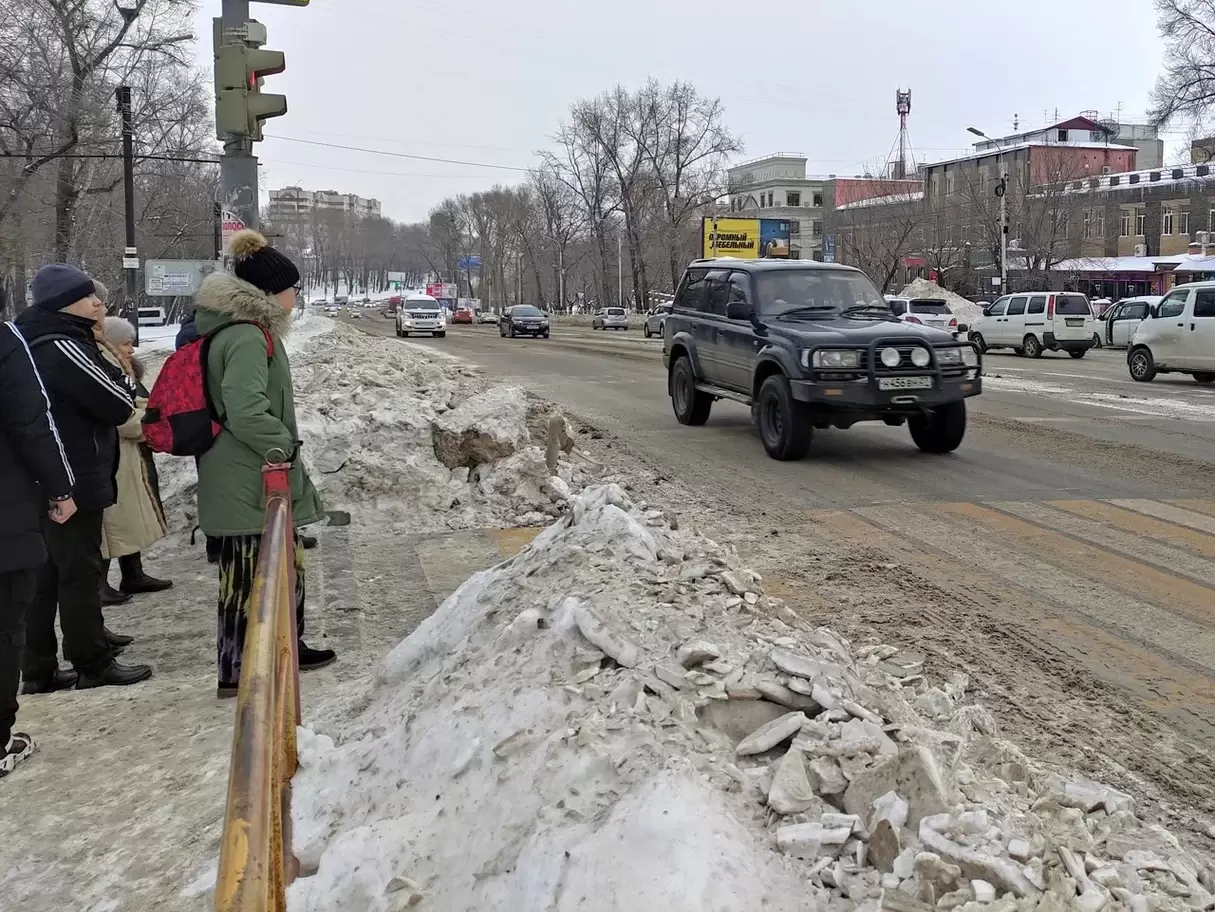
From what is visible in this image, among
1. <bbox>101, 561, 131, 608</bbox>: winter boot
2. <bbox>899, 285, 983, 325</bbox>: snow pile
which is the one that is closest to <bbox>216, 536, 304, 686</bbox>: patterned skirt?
<bbox>101, 561, 131, 608</bbox>: winter boot

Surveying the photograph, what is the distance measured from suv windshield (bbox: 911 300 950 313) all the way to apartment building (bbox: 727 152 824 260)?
7820 cm

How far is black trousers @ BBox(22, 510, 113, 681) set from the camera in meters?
4.65

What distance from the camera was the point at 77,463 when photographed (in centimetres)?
436

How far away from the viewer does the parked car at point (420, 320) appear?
43.6 metres

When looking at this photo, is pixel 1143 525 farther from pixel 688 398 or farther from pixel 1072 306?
pixel 1072 306

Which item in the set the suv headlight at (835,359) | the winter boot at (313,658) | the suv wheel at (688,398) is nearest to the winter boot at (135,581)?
the winter boot at (313,658)

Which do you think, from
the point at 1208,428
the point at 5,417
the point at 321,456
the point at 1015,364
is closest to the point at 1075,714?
the point at 5,417

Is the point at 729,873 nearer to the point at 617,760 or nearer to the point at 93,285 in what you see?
the point at 617,760

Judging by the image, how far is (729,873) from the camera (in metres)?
2.31

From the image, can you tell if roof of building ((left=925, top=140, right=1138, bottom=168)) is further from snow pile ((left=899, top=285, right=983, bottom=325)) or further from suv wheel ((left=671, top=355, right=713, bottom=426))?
suv wheel ((left=671, top=355, right=713, bottom=426))

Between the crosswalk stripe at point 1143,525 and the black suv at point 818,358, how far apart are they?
2092 mm

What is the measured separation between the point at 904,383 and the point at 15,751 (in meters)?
7.79

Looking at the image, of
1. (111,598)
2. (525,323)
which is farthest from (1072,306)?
(111,598)

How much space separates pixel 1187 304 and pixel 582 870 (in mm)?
20152
